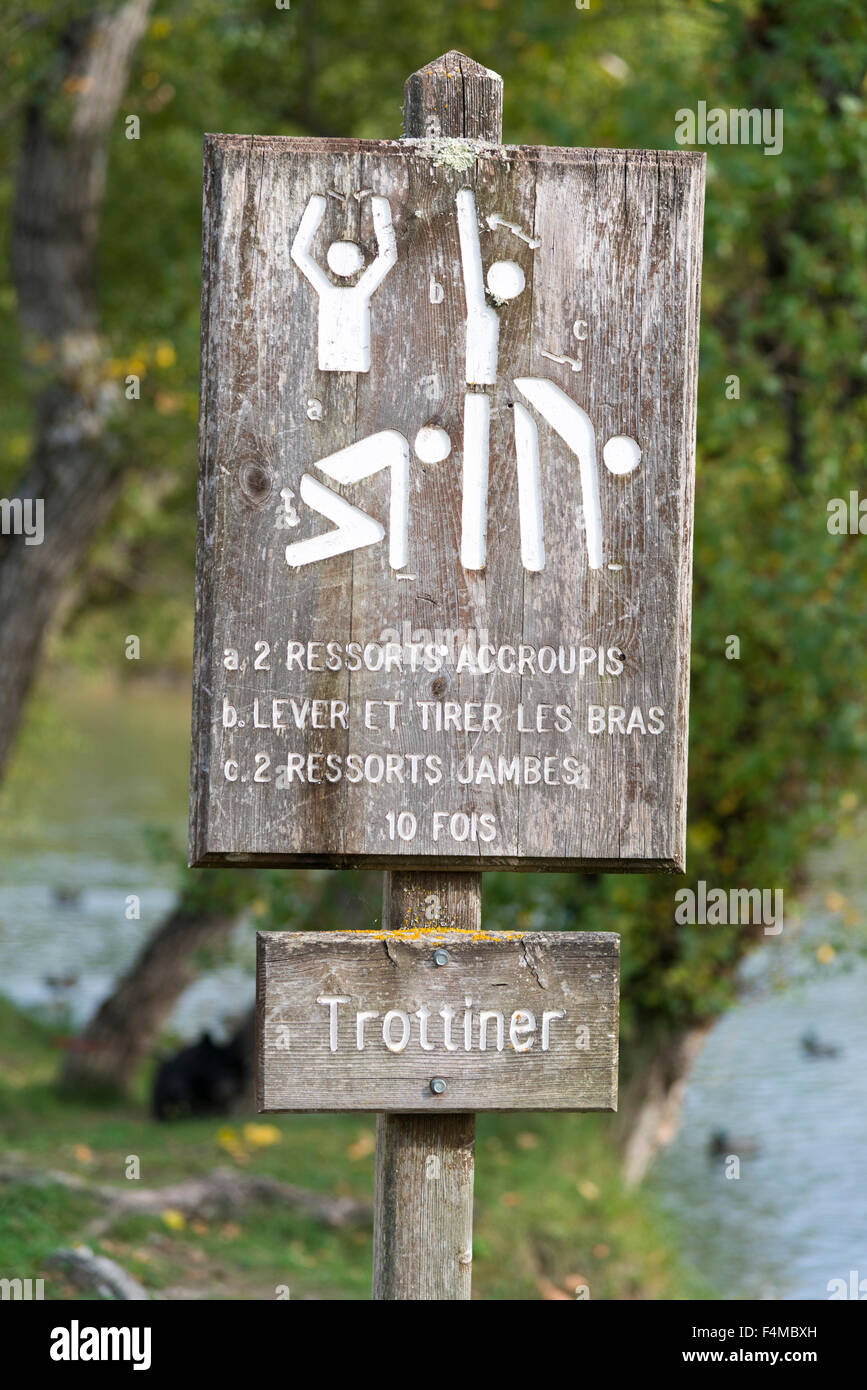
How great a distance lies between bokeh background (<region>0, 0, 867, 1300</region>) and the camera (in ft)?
23.0

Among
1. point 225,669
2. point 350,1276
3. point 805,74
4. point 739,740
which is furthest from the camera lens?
point 739,740

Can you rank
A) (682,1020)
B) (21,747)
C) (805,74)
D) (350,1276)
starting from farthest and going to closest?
(21,747), (682,1020), (805,74), (350,1276)

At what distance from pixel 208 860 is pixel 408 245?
4.52 feet

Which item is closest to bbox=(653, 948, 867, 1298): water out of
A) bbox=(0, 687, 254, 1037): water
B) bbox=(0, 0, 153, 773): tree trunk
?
bbox=(0, 687, 254, 1037): water

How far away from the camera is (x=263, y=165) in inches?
126

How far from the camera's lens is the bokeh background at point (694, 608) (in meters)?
7.01

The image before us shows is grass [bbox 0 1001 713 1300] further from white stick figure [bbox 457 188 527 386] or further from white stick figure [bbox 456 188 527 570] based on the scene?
white stick figure [bbox 457 188 527 386]

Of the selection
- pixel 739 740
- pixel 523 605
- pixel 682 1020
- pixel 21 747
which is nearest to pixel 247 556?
pixel 523 605

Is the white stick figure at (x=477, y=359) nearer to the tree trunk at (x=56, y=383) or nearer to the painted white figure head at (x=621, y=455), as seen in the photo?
the painted white figure head at (x=621, y=455)

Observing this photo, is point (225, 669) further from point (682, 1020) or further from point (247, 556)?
point (682, 1020)

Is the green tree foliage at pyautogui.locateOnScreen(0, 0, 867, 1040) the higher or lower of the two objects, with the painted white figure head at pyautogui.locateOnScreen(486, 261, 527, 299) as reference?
higher

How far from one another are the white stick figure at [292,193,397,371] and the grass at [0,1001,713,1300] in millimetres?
3717
